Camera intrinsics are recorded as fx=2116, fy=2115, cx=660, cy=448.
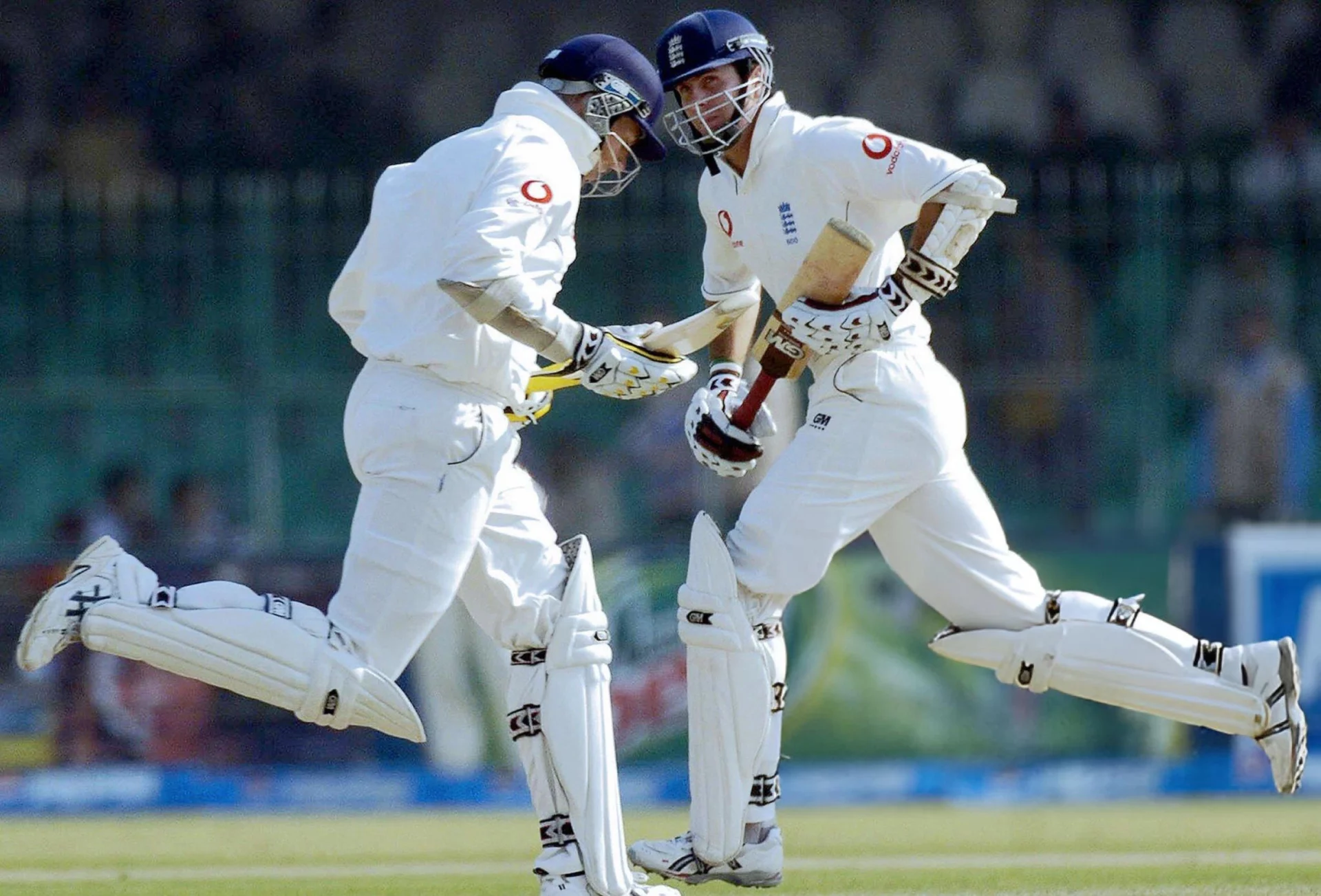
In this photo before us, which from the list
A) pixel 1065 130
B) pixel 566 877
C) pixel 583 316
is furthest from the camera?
pixel 1065 130

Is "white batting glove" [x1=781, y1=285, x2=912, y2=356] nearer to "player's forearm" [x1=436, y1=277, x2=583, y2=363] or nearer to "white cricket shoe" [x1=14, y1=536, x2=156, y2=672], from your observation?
"player's forearm" [x1=436, y1=277, x2=583, y2=363]

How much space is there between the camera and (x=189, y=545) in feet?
37.4

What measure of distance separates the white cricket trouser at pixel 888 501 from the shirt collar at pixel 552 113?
91 cm

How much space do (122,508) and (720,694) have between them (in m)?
7.15

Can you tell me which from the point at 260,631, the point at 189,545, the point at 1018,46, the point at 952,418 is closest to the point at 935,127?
the point at 1018,46

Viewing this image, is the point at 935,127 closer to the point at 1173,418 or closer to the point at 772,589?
the point at 1173,418

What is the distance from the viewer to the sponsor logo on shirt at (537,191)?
531 centimetres

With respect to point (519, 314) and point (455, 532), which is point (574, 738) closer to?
point (455, 532)

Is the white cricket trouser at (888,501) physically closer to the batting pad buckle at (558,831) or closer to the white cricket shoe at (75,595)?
the batting pad buckle at (558,831)

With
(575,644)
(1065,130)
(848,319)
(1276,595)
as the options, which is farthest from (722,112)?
(1065,130)

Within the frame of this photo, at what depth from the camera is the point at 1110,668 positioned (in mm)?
5859

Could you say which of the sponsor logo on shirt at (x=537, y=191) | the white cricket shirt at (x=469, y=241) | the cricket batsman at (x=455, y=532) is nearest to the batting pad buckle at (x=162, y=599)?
the cricket batsman at (x=455, y=532)

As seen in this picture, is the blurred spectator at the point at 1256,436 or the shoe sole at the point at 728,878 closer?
the shoe sole at the point at 728,878

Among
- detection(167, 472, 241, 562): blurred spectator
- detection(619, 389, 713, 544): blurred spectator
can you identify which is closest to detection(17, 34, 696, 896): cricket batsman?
detection(619, 389, 713, 544): blurred spectator
